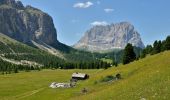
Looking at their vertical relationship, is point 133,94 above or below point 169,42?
below

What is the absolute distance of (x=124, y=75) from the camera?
87.2m

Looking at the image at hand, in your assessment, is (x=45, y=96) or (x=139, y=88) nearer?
(x=139, y=88)

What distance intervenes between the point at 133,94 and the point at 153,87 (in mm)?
2811

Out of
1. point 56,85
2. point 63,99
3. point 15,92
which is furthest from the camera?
point 15,92

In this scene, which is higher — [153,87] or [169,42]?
[169,42]

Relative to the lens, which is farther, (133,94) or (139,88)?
(139,88)

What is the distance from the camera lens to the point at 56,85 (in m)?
106

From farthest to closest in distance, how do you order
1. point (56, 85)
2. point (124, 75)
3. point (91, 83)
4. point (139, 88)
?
point (56, 85)
point (91, 83)
point (124, 75)
point (139, 88)

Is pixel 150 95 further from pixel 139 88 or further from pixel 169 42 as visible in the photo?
pixel 169 42

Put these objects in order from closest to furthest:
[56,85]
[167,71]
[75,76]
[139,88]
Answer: [139,88] < [167,71] < [56,85] < [75,76]

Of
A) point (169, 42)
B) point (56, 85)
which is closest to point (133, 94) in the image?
point (56, 85)

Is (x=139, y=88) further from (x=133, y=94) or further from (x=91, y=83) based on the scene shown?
(x=91, y=83)

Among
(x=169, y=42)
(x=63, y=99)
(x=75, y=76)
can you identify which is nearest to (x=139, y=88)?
(x=63, y=99)

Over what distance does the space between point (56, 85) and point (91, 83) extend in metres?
14.3
